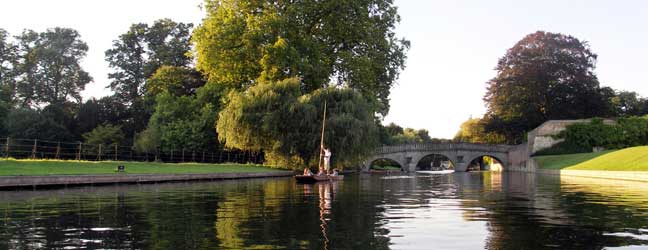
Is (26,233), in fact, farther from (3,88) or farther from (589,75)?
(589,75)

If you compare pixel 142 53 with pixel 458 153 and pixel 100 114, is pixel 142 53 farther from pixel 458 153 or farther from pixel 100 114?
pixel 458 153

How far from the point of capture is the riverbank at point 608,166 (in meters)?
41.4

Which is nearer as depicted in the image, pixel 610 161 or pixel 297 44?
pixel 610 161

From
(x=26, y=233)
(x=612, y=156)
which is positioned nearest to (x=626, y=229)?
(x=26, y=233)

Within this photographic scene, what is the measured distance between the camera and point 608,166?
156ft

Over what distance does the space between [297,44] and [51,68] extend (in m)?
39.9

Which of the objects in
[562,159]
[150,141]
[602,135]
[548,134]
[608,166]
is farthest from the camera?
[548,134]

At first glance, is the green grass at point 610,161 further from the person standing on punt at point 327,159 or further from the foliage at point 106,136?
the foliage at point 106,136

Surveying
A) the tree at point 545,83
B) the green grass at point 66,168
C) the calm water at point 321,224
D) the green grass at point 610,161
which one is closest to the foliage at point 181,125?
the green grass at point 66,168

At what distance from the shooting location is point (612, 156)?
5209cm

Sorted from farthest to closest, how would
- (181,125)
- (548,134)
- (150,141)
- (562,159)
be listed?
1. (548,134)
2. (562,159)
3. (150,141)
4. (181,125)

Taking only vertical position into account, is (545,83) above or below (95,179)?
above

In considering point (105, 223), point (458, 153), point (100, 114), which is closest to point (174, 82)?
point (100, 114)

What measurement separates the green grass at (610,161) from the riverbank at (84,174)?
2706 cm
